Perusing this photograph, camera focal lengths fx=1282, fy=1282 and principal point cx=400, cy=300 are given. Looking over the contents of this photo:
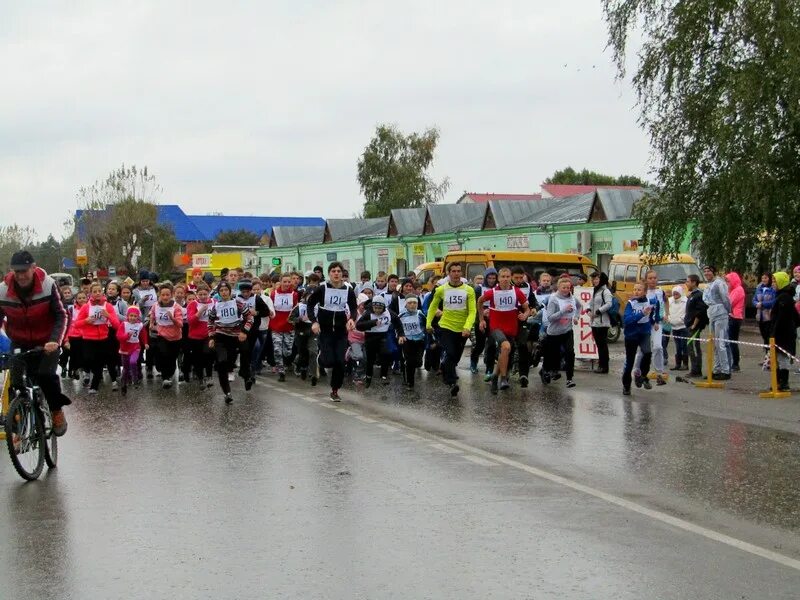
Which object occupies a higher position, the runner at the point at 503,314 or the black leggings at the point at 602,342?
the runner at the point at 503,314

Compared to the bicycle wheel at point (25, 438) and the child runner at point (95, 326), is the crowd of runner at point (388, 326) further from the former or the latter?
the bicycle wheel at point (25, 438)

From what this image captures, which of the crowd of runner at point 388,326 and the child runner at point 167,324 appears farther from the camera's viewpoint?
the child runner at point 167,324

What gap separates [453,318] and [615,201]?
36.1 metres

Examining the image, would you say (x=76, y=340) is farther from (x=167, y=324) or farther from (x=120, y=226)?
(x=120, y=226)

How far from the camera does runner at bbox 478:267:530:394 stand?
58.9 ft

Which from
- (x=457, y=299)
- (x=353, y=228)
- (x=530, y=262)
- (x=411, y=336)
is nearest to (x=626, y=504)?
(x=457, y=299)

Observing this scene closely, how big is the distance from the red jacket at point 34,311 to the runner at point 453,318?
774cm

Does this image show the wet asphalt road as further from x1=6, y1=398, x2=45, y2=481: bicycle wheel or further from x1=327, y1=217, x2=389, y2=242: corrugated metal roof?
x1=327, y1=217, x2=389, y2=242: corrugated metal roof

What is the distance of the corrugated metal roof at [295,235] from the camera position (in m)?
86.1

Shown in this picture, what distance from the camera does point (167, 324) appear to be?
19.8 m

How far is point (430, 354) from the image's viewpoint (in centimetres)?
2300

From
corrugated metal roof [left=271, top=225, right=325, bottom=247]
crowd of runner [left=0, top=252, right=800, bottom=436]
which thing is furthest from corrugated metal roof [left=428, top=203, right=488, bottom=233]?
crowd of runner [left=0, top=252, right=800, bottom=436]

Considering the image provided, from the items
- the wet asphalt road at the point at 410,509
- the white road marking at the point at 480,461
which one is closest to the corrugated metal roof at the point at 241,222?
the wet asphalt road at the point at 410,509

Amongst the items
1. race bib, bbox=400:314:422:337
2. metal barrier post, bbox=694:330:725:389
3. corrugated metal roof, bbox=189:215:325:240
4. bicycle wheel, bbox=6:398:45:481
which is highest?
corrugated metal roof, bbox=189:215:325:240
